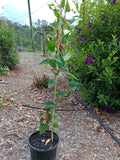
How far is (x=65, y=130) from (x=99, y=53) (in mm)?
1031

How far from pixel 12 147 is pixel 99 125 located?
1053 mm

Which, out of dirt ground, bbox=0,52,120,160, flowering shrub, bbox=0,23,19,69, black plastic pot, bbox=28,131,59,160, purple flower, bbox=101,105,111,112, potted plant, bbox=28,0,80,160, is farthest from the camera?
flowering shrub, bbox=0,23,19,69

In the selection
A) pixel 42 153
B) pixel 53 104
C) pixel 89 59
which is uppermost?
pixel 89 59

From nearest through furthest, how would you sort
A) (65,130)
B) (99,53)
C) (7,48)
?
(65,130)
(99,53)
(7,48)

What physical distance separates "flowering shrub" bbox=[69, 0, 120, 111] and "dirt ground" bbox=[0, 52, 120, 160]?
11.4 inches

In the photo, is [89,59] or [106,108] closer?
[89,59]

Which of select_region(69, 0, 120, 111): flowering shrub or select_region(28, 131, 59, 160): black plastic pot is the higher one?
select_region(69, 0, 120, 111): flowering shrub

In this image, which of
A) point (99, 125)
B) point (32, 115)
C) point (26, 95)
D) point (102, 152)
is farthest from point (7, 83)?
point (102, 152)

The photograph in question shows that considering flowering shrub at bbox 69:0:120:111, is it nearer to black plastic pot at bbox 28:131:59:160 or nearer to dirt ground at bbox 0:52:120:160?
dirt ground at bbox 0:52:120:160

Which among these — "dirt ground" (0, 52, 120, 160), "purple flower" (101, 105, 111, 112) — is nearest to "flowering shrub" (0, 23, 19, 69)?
"dirt ground" (0, 52, 120, 160)

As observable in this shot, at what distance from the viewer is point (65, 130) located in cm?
179

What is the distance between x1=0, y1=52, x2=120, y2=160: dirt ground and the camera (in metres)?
1.47

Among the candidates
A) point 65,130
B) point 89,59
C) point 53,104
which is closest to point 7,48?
point 89,59

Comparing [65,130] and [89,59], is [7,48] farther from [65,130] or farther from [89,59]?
[65,130]
